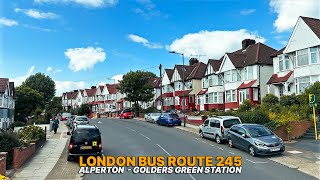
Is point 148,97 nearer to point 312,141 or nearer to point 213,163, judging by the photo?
point 312,141

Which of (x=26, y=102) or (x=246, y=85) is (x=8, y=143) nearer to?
(x=246, y=85)

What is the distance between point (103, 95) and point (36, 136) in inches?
3257

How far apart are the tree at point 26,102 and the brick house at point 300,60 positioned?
43.9 meters

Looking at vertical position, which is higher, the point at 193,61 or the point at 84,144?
the point at 193,61

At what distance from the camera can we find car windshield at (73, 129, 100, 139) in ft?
51.5

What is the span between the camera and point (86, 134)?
51.9ft

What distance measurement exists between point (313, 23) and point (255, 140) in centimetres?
2213

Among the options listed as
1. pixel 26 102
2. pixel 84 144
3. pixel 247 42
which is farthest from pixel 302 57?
pixel 26 102

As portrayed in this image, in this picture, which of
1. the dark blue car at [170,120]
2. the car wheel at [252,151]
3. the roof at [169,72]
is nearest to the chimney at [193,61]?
the roof at [169,72]

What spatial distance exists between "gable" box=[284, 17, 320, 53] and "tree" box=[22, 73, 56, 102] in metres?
71.3

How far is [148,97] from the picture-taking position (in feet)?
188

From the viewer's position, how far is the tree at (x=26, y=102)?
60.3 m

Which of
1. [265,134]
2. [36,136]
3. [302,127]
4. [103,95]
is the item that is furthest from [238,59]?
[103,95]

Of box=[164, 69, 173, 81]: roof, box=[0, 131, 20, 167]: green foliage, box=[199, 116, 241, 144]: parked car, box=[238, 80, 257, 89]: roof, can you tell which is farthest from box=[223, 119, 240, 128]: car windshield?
box=[164, 69, 173, 81]: roof
